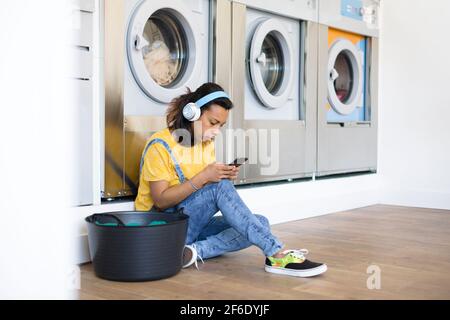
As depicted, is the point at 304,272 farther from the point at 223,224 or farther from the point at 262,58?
the point at 262,58

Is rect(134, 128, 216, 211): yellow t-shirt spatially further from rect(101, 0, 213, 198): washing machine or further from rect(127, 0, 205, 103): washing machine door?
rect(127, 0, 205, 103): washing machine door

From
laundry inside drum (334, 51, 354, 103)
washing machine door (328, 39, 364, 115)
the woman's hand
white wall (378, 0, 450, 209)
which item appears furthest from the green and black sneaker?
white wall (378, 0, 450, 209)

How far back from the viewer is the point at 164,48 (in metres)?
2.85

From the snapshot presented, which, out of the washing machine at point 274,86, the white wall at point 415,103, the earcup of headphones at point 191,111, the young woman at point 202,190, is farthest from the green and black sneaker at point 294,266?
the white wall at point 415,103

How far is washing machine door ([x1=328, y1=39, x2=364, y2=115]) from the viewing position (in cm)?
412

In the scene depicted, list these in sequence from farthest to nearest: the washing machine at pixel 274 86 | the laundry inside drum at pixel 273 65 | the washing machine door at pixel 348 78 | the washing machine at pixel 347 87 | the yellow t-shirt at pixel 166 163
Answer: the washing machine door at pixel 348 78 < the washing machine at pixel 347 87 < the laundry inside drum at pixel 273 65 < the washing machine at pixel 274 86 < the yellow t-shirt at pixel 166 163

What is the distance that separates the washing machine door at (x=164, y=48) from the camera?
2602 mm

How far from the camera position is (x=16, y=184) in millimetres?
816

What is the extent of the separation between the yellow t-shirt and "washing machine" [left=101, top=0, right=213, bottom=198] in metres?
0.17

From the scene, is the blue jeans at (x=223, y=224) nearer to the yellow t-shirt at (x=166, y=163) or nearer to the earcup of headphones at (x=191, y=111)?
the yellow t-shirt at (x=166, y=163)

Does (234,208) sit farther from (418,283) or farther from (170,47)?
(170,47)

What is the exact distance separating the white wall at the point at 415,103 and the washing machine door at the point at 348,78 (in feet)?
1.00

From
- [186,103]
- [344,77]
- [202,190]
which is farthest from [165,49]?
[344,77]

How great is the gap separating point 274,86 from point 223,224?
4.36 ft
